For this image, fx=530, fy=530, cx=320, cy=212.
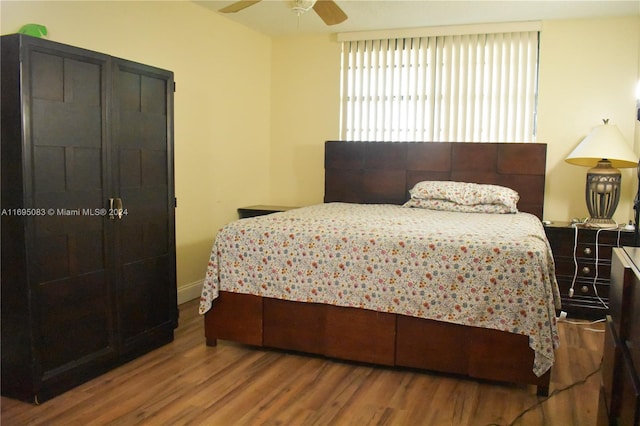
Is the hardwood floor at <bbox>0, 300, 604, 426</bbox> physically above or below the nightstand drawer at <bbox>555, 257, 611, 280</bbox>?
below

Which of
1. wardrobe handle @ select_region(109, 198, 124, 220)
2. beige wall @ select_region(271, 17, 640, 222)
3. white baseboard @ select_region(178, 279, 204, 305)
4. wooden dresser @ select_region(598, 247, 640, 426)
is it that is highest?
beige wall @ select_region(271, 17, 640, 222)

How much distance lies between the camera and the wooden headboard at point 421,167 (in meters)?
4.54

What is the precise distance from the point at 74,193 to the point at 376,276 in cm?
163

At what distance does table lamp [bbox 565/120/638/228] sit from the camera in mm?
4047

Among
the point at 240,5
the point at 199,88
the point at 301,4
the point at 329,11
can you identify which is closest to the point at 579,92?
the point at 329,11

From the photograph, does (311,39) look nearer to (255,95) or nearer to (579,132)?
(255,95)

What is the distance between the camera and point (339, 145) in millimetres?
5109

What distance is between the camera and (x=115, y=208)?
2.89 meters

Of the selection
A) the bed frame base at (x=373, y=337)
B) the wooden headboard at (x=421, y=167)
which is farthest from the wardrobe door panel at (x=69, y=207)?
the wooden headboard at (x=421, y=167)

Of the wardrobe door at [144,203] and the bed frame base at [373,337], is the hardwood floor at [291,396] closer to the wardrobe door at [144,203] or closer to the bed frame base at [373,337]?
the bed frame base at [373,337]

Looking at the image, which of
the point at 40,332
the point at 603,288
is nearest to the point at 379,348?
the point at 40,332

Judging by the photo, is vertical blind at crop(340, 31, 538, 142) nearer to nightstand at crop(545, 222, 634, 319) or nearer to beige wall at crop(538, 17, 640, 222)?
beige wall at crop(538, 17, 640, 222)

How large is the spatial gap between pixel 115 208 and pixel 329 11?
1.66m

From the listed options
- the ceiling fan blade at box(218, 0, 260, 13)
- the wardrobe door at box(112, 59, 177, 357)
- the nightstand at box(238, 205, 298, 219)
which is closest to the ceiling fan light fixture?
the ceiling fan blade at box(218, 0, 260, 13)
